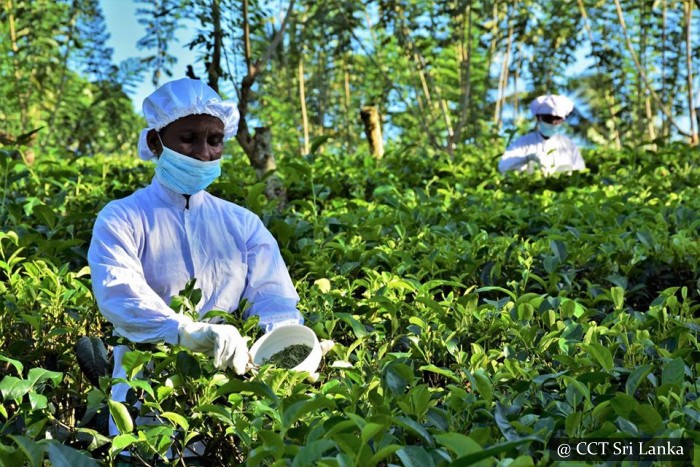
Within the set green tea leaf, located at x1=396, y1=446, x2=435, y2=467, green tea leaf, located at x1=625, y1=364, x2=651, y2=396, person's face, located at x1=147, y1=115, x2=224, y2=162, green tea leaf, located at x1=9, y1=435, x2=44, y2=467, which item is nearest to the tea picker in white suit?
person's face, located at x1=147, y1=115, x2=224, y2=162

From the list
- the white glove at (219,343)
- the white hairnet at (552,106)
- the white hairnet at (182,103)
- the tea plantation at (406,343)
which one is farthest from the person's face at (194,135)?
the white hairnet at (552,106)

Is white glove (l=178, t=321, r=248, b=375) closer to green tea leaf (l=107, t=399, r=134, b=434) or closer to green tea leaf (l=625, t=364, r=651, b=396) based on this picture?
green tea leaf (l=107, t=399, r=134, b=434)

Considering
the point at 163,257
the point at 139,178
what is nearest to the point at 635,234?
the point at 163,257

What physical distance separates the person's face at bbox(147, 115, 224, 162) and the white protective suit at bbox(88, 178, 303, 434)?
0.49 feet

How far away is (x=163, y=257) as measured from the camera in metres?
2.96

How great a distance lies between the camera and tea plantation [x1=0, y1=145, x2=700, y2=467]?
2.05 metres

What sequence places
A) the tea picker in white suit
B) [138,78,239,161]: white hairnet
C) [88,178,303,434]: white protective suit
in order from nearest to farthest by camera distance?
[88,178,303,434]: white protective suit, [138,78,239,161]: white hairnet, the tea picker in white suit

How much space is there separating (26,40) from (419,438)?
1093cm

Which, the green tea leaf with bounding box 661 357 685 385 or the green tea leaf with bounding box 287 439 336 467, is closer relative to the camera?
the green tea leaf with bounding box 287 439 336 467

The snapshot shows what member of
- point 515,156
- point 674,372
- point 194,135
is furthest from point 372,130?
point 674,372

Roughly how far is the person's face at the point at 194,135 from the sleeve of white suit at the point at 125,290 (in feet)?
0.98

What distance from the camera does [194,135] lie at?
3.03 metres

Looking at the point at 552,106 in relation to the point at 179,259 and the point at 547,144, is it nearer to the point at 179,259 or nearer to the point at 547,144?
the point at 547,144

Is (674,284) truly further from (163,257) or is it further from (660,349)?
(163,257)
